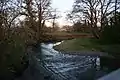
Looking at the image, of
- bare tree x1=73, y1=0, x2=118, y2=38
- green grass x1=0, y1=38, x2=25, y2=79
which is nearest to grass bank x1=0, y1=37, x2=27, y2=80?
green grass x1=0, y1=38, x2=25, y2=79

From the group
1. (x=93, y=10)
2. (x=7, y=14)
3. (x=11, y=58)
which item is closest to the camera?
(x=11, y=58)

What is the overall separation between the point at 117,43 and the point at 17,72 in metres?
12.3

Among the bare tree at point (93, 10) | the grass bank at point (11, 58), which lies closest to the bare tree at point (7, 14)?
the grass bank at point (11, 58)

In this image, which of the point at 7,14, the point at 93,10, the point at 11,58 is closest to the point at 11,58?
the point at 11,58

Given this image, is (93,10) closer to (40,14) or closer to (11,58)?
(40,14)

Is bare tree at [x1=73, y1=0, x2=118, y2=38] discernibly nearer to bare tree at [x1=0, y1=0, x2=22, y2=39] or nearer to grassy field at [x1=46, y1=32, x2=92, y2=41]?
grassy field at [x1=46, y1=32, x2=92, y2=41]

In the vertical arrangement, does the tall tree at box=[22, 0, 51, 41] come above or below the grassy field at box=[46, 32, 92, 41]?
above

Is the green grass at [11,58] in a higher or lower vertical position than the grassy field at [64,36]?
higher

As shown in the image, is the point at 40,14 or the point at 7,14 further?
the point at 40,14

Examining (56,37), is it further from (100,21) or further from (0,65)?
(0,65)

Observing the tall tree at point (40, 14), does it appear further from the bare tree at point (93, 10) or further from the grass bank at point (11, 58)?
the grass bank at point (11, 58)

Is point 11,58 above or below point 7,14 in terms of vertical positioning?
below

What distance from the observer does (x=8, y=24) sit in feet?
26.3

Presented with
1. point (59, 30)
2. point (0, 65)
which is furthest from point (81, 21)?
point (0, 65)
